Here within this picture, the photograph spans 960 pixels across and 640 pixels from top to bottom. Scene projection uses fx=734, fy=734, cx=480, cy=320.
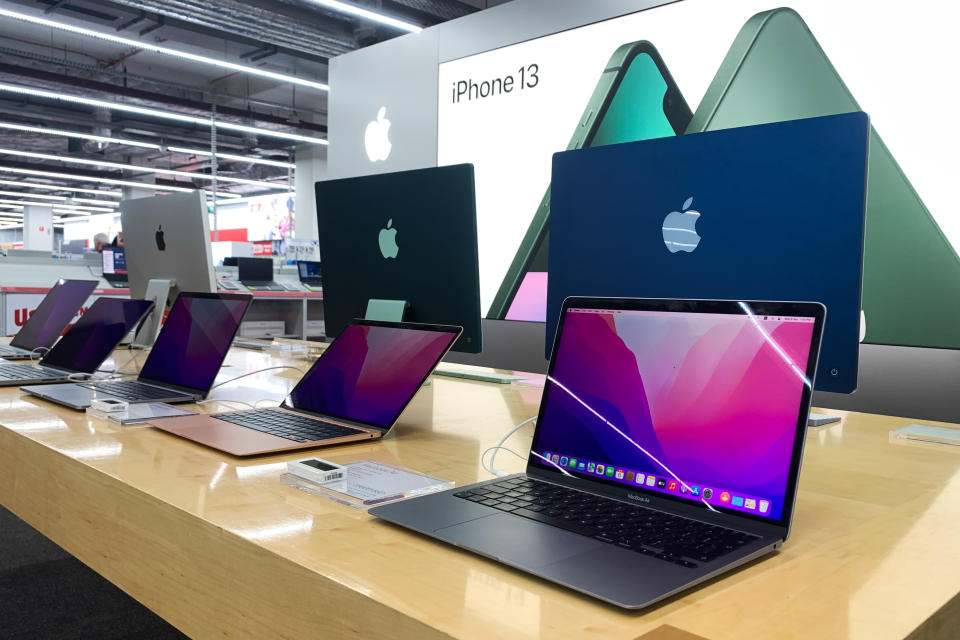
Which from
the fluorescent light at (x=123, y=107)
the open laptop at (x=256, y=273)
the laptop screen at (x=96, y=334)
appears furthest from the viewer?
the fluorescent light at (x=123, y=107)

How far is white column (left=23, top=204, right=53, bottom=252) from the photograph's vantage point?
811 inches

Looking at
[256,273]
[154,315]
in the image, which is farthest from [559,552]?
[256,273]

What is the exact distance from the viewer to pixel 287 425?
3.76 feet

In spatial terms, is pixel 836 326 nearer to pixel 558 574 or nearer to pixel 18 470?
pixel 558 574

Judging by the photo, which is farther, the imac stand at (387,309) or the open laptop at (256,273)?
the open laptop at (256,273)

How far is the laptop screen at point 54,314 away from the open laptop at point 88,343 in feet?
0.79

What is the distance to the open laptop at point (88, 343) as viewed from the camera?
1.72m

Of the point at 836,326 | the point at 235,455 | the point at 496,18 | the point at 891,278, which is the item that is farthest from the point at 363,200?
the point at 496,18

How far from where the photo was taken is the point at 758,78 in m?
2.95

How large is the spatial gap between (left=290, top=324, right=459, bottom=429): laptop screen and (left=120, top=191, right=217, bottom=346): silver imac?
40.8 inches

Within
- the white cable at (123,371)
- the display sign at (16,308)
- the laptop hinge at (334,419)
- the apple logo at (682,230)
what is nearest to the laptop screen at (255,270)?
the display sign at (16,308)

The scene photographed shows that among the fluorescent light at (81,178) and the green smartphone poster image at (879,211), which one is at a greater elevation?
the fluorescent light at (81,178)

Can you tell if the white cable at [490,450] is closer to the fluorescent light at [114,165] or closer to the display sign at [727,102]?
the display sign at [727,102]

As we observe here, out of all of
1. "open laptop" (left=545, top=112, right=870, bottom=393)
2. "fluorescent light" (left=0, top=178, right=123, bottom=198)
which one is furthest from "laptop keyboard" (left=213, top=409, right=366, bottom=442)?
"fluorescent light" (left=0, top=178, right=123, bottom=198)
